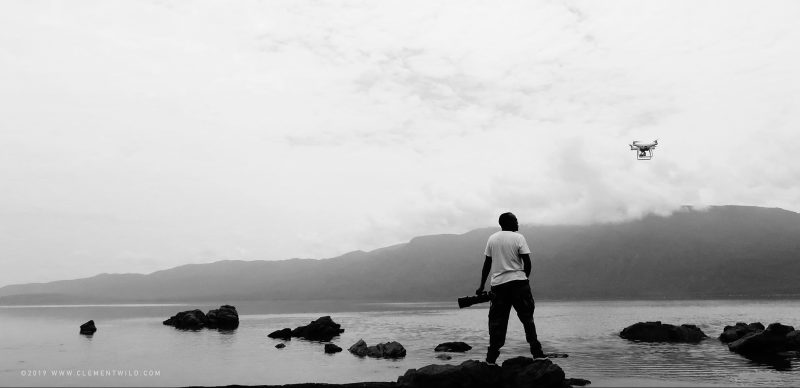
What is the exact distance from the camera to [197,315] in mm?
80562

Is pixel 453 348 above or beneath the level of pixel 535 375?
beneath

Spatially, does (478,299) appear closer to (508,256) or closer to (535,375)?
(508,256)

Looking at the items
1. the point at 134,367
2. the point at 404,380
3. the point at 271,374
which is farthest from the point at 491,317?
the point at 134,367

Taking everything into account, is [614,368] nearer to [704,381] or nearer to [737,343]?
[704,381]

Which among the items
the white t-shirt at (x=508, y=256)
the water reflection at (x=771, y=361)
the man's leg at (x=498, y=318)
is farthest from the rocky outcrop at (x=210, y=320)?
the white t-shirt at (x=508, y=256)

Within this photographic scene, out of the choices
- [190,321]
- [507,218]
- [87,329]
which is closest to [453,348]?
[507,218]

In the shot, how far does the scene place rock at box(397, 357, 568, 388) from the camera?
1300 centimetres

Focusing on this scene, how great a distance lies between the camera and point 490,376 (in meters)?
13.8

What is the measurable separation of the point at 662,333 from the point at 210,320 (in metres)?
60.8

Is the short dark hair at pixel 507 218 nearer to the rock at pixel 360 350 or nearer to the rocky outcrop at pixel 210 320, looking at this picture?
the rock at pixel 360 350

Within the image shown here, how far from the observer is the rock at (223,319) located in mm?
75375

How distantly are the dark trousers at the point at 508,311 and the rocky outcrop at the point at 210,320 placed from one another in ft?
213

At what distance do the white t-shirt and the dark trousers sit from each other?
168 millimetres

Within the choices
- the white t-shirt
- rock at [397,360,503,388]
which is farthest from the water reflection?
rock at [397,360,503,388]
